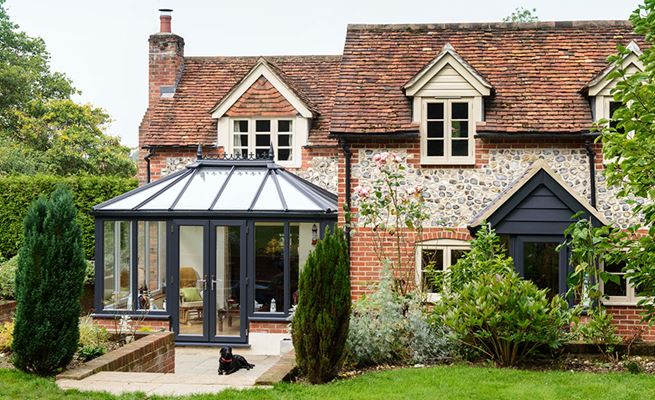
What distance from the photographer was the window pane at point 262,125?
21516 millimetres

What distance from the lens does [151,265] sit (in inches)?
697

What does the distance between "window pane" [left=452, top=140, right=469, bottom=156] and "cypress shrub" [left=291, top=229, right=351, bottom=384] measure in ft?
26.1

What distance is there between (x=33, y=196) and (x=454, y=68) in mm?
15143

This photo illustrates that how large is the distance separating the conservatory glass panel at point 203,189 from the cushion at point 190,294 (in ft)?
5.86

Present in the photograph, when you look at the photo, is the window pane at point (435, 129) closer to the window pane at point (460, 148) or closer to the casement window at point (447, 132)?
the casement window at point (447, 132)

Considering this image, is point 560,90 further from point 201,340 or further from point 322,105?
point 201,340

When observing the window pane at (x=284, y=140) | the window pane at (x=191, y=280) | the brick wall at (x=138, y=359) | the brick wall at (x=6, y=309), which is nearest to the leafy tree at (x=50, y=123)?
the brick wall at (x=6, y=309)

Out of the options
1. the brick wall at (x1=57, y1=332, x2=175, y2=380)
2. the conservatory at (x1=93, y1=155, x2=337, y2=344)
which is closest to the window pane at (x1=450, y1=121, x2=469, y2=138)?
the conservatory at (x1=93, y1=155, x2=337, y2=344)

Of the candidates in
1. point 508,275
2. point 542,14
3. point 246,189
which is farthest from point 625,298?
point 542,14

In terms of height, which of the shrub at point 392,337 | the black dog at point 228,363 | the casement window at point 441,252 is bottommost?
the black dog at point 228,363

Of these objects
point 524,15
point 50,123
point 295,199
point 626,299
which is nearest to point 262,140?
point 295,199

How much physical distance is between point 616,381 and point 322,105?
13694mm

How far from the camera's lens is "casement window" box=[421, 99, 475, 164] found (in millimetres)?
17625

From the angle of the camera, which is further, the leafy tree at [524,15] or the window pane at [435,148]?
the leafy tree at [524,15]
